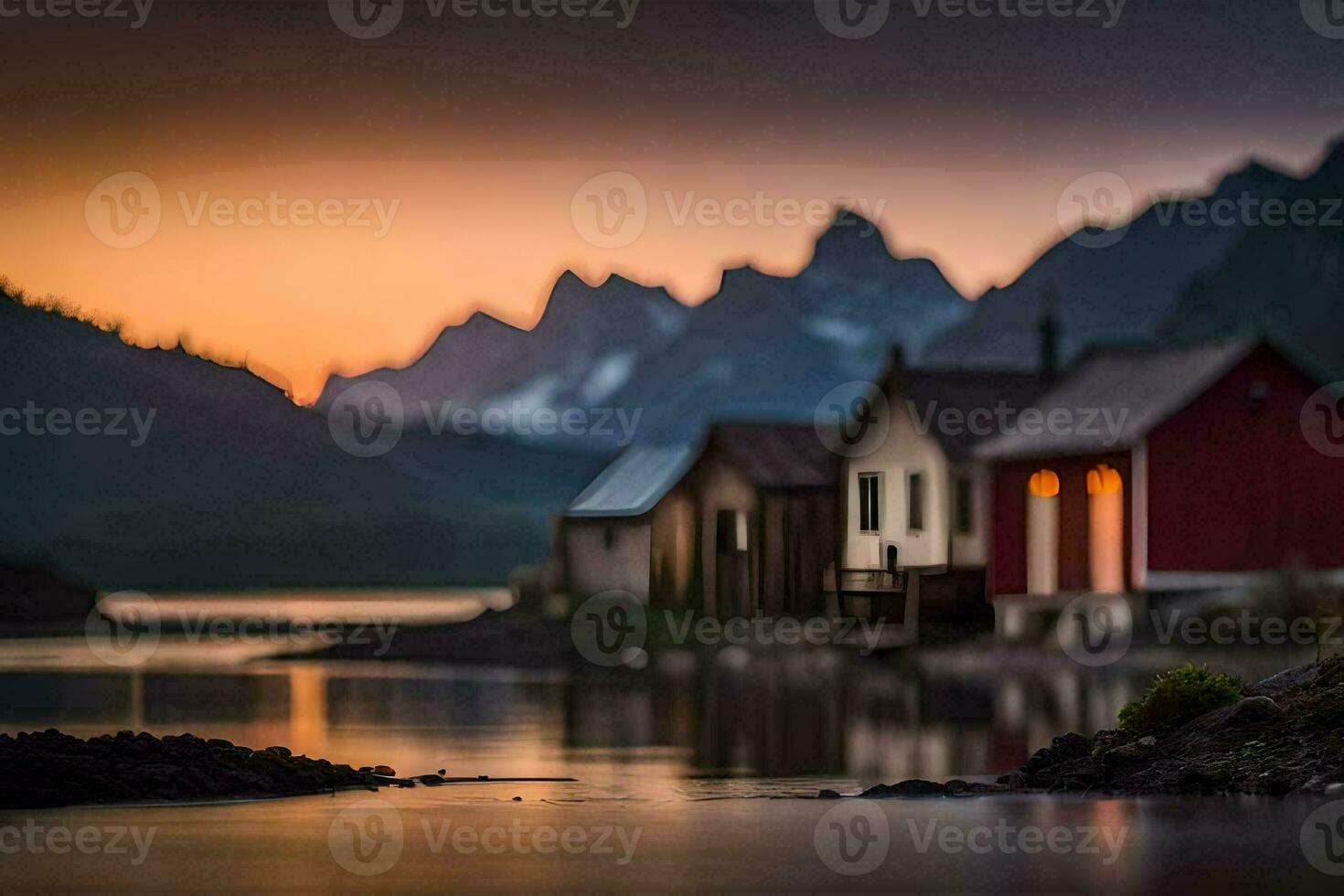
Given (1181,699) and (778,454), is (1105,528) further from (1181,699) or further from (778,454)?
(1181,699)

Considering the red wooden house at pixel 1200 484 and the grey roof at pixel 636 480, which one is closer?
the red wooden house at pixel 1200 484

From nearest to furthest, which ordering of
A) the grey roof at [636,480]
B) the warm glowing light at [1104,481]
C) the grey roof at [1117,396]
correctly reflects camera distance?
1. the grey roof at [1117,396]
2. the warm glowing light at [1104,481]
3. the grey roof at [636,480]

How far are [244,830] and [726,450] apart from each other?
141 ft

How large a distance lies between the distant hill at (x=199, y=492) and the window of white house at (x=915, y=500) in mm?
106882

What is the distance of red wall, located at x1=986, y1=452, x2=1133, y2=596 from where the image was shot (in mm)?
50781

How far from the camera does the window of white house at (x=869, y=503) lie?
58.8m

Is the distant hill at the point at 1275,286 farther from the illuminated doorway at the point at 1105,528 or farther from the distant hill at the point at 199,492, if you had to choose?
the illuminated doorway at the point at 1105,528

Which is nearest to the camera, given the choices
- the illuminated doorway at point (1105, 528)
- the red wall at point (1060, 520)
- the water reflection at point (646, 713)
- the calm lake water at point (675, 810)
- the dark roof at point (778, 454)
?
the calm lake water at point (675, 810)

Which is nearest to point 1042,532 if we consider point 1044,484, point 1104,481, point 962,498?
point 1044,484

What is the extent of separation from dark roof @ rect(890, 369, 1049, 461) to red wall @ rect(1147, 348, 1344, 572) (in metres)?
7.28

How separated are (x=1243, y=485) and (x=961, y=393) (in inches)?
397

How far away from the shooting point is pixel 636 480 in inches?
2768

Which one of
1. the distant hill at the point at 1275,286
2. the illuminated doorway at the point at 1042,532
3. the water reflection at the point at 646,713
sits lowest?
the water reflection at the point at 646,713

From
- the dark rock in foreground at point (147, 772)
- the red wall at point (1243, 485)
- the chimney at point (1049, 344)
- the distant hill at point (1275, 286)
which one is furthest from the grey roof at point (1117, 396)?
the distant hill at point (1275, 286)
